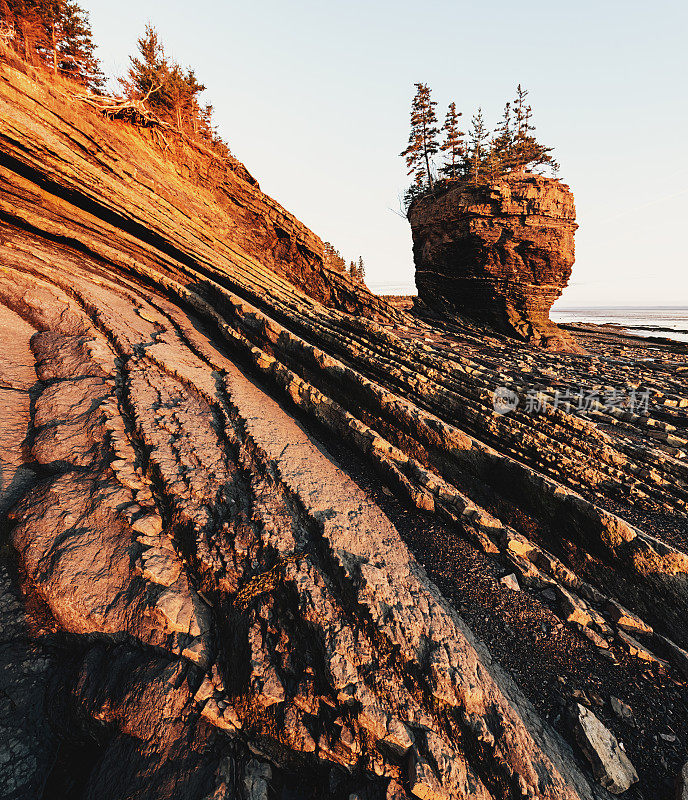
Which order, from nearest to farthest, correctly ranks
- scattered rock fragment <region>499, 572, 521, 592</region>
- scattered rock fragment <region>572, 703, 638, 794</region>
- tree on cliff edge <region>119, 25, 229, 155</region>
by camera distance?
scattered rock fragment <region>572, 703, 638, 794</region>
scattered rock fragment <region>499, 572, 521, 592</region>
tree on cliff edge <region>119, 25, 229, 155</region>

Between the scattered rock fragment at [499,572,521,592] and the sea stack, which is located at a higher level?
the sea stack

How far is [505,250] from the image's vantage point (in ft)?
61.9

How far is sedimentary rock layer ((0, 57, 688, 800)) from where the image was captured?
2342 mm

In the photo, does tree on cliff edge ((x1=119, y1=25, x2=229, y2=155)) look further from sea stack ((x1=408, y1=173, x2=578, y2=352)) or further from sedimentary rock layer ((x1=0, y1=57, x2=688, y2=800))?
sea stack ((x1=408, y1=173, x2=578, y2=352))

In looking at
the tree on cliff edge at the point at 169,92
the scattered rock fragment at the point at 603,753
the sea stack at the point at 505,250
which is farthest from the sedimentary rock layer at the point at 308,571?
the sea stack at the point at 505,250

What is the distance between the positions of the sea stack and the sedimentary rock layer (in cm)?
1516

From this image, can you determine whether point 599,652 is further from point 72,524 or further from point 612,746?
point 72,524

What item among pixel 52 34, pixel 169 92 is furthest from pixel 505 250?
pixel 52 34

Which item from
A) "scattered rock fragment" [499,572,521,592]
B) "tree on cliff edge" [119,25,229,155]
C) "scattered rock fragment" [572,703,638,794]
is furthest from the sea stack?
"scattered rock fragment" [572,703,638,794]

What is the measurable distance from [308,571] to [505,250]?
71.9 feet

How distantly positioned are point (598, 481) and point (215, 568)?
5780 millimetres

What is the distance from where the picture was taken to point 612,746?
244 centimetres

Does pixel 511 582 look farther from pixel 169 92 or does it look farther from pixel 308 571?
pixel 169 92

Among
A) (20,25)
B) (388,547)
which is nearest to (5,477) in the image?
(388,547)
